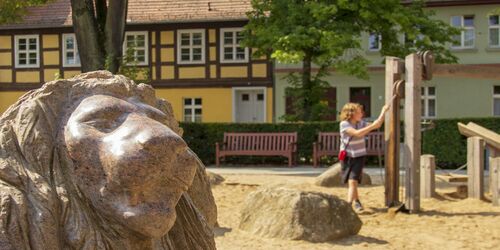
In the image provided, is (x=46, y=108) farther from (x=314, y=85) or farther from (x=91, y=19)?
(x=314, y=85)

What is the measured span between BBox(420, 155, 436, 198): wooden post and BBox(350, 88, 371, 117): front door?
19.6 m

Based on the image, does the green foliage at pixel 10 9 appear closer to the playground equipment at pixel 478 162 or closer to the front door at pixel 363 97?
the playground equipment at pixel 478 162

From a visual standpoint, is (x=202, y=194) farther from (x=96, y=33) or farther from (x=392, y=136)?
(x=96, y=33)

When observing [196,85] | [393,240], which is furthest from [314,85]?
[393,240]

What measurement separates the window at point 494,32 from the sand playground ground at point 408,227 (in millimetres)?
19499

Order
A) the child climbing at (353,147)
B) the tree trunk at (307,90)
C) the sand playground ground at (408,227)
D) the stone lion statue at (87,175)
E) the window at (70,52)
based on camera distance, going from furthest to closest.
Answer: the window at (70,52), the tree trunk at (307,90), the child climbing at (353,147), the sand playground ground at (408,227), the stone lion statue at (87,175)

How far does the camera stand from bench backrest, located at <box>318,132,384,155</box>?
18547 millimetres

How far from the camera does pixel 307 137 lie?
19.5 meters

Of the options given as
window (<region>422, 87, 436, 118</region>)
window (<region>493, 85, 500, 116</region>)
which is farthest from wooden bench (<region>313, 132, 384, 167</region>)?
window (<region>493, 85, 500, 116</region>)

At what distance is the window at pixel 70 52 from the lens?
3091 centimetres

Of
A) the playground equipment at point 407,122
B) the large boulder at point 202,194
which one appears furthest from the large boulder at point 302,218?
the large boulder at point 202,194

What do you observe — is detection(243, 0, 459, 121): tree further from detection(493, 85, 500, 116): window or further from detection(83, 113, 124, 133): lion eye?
detection(83, 113, 124, 133): lion eye

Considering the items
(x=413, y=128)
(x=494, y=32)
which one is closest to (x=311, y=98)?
(x=494, y=32)

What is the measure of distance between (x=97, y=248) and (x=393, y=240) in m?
6.00
